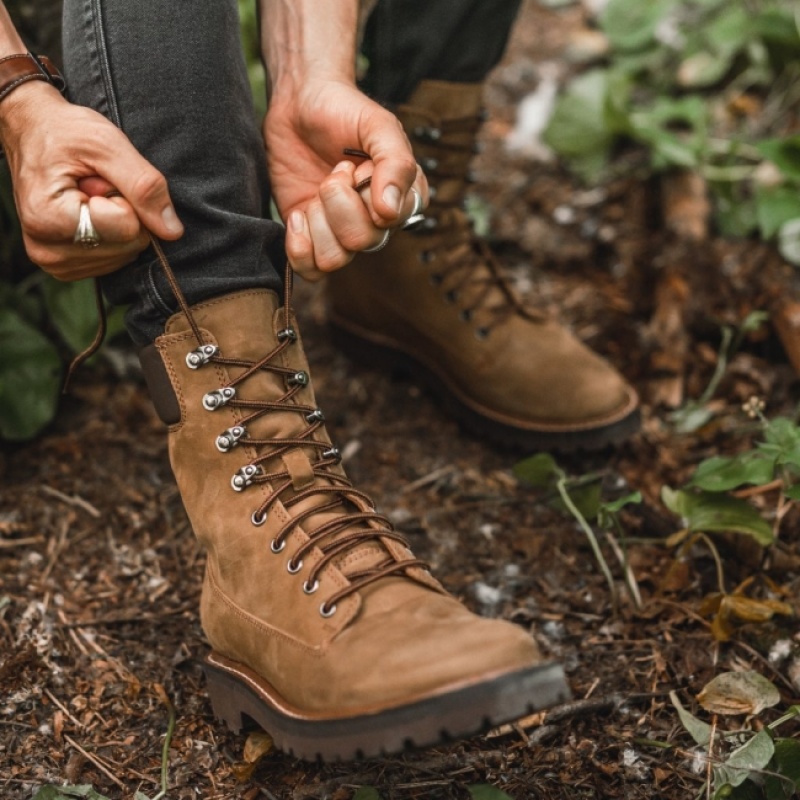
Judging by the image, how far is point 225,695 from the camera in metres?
1.23

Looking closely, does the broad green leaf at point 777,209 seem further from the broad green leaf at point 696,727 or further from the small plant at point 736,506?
the broad green leaf at point 696,727

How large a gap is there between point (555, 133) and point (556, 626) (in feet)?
5.11

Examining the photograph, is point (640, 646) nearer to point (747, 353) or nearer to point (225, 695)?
point (225, 695)

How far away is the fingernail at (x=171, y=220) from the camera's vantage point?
114cm

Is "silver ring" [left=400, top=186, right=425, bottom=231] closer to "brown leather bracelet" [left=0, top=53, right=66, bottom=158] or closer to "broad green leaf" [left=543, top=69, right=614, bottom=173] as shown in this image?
"brown leather bracelet" [left=0, top=53, right=66, bottom=158]

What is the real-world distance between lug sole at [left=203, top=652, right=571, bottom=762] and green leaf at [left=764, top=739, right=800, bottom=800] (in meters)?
A: 0.34

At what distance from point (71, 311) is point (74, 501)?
36cm

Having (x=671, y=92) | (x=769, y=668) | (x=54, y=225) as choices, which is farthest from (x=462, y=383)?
(x=671, y=92)

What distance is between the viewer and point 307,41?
1360 mm

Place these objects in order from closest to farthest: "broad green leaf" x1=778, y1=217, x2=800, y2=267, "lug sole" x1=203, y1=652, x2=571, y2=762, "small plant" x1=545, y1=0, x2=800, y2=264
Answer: "lug sole" x1=203, y1=652, x2=571, y2=762 < "broad green leaf" x1=778, y1=217, x2=800, y2=267 < "small plant" x1=545, y1=0, x2=800, y2=264

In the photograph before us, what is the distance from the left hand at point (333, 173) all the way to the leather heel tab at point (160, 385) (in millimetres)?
229

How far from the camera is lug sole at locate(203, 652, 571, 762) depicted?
3.16 feet

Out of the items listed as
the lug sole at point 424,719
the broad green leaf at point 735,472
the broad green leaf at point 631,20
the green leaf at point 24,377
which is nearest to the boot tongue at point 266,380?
the lug sole at point 424,719

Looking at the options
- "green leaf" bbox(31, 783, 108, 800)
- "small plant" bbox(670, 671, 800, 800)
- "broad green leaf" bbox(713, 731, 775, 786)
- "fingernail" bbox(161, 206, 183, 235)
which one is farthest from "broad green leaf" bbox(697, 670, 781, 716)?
"fingernail" bbox(161, 206, 183, 235)
